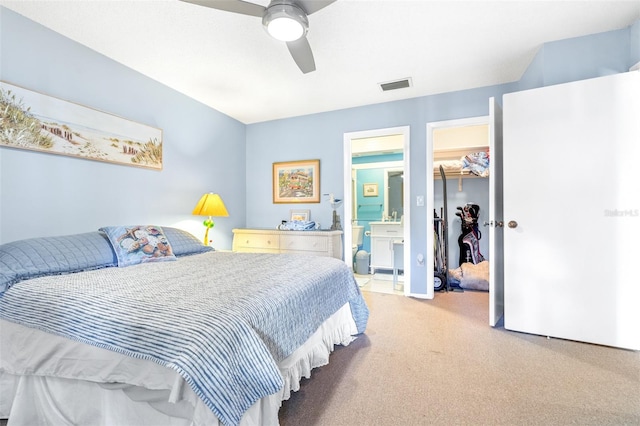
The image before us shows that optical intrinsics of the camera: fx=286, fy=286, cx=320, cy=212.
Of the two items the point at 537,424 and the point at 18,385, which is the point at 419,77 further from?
the point at 18,385

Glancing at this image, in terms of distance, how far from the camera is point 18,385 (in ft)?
4.62

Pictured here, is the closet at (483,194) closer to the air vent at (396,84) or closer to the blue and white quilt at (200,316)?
the air vent at (396,84)

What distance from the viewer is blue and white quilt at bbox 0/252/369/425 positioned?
985 millimetres

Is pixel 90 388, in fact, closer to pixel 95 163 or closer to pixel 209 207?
pixel 95 163

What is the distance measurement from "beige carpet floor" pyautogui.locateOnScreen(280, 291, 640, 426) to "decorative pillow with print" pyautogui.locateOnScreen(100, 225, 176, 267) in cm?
152

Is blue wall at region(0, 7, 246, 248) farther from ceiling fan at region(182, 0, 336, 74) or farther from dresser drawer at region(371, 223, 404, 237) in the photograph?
dresser drawer at region(371, 223, 404, 237)

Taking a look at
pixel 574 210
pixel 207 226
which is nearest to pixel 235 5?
pixel 207 226

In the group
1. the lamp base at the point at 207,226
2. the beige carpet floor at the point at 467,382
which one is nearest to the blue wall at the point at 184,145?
the lamp base at the point at 207,226

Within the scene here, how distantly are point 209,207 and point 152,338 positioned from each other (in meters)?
2.47

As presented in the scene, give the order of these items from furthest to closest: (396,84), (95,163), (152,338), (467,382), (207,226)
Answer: (207,226) < (396,84) < (95,163) < (467,382) < (152,338)

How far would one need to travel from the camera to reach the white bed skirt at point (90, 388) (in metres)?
1.08

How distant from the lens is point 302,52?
6.69 feet

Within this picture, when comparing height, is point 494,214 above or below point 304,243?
above

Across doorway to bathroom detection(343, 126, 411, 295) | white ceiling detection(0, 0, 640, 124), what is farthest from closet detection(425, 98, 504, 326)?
white ceiling detection(0, 0, 640, 124)
